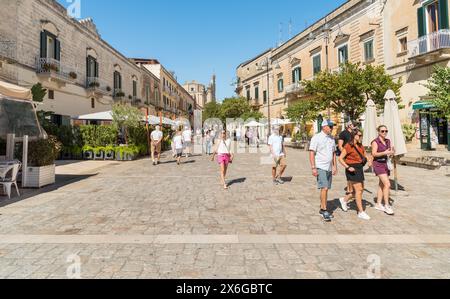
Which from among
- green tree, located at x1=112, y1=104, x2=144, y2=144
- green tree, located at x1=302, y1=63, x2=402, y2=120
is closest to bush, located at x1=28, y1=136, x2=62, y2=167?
green tree, located at x1=112, y1=104, x2=144, y2=144

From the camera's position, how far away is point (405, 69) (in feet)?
62.4

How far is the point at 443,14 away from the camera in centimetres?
1627

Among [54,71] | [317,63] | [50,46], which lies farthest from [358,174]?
[317,63]

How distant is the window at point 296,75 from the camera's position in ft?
107

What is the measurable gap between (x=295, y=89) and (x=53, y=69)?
23.0 meters

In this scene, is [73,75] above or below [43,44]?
below

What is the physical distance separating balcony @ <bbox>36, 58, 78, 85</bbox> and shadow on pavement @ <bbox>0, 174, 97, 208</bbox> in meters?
9.10

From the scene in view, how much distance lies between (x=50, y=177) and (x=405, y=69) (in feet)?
66.4

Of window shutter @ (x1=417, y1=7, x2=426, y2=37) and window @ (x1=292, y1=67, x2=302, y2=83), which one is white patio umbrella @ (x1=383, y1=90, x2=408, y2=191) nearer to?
window shutter @ (x1=417, y1=7, x2=426, y2=37)

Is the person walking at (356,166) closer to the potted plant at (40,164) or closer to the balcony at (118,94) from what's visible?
the potted plant at (40,164)

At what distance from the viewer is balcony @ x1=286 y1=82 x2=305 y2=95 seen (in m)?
31.2

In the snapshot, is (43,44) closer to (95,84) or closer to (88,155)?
(95,84)

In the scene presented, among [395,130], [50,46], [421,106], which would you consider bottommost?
[395,130]
